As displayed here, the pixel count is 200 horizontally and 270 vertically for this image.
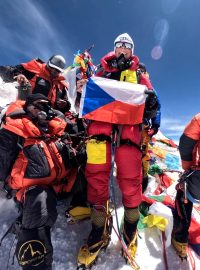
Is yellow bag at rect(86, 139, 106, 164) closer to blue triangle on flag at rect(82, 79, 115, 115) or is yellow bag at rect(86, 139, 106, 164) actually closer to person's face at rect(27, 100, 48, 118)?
blue triangle on flag at rect(82, 79, 115, 115)

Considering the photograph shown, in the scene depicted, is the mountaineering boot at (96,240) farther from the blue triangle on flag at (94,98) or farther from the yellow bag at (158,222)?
the blue triangle on flag at (94,98)

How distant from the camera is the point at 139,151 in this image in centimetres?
331

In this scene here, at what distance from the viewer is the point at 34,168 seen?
2980 millimetres

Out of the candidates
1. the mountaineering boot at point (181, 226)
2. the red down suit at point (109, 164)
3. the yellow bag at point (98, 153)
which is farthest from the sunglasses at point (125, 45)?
the mountaineering boot at point (181, 226)

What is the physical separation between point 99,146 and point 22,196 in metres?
1.19

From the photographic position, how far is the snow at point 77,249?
10.3 ft

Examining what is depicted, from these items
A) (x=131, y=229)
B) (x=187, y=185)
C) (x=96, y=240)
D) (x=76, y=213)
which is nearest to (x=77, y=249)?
(x=96, y=240)

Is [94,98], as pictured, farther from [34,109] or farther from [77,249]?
[77,249]

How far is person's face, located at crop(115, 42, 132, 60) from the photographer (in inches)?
150

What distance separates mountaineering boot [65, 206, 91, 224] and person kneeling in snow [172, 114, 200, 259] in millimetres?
1435

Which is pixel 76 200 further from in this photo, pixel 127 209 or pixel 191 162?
pixel 191 162

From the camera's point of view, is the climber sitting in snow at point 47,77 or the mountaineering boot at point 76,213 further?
the climber sitting in snow at point 47,77

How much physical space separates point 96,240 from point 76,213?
0.63 meters

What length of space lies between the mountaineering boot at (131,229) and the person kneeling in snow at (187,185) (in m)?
0.75
